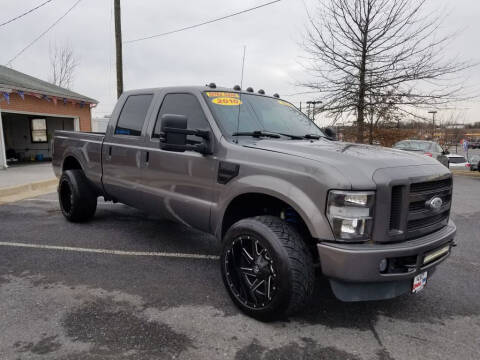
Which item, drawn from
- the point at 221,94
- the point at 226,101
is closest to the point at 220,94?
the point at 221,94

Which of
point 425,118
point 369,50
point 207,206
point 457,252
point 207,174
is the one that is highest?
point 369,50

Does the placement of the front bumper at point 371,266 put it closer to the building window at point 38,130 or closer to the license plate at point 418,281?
the license plate at point 418,281

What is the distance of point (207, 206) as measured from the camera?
131 inches

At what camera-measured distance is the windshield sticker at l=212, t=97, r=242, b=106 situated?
3546 millimetres

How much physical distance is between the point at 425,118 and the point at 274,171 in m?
14.1

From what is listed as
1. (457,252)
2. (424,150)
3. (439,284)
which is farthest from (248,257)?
(424,150)

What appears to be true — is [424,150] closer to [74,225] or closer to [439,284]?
[439,284]

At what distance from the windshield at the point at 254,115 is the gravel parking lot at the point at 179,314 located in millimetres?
1586

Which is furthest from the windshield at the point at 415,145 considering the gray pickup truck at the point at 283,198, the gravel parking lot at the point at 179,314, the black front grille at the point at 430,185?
the black front grille at the point at 430,185

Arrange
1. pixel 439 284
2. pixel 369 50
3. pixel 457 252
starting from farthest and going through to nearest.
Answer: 1. pixel 369 50
2. pixel 457 252
3. pixel 439 284

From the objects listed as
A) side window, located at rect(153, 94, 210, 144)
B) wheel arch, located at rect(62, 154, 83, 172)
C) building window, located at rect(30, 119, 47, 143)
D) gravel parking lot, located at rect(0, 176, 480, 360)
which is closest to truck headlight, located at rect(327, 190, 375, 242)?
gravel parking lot, located at rect(0, 176, 480, 360)

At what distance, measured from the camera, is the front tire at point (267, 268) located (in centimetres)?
253

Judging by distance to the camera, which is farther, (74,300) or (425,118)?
(425,118)

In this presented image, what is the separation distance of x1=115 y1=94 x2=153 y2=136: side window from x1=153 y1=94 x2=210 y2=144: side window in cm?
35
